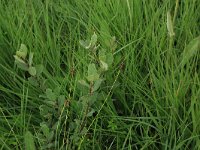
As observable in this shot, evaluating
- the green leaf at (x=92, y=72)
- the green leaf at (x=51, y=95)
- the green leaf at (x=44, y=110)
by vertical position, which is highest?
the green leaf at (x=92, y=72)

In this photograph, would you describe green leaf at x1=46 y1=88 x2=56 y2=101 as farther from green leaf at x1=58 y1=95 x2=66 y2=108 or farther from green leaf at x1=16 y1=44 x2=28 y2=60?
green leaf at x1=16 y1=44 x2=28 y2=60

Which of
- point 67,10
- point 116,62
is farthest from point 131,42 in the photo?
point 67,10

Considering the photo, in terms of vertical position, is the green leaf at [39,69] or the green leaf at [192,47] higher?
the green leaf at [192,47]

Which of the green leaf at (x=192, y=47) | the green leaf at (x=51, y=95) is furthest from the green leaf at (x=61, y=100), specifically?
the green leaf at (x=192, y=47)

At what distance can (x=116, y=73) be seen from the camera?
1145mm

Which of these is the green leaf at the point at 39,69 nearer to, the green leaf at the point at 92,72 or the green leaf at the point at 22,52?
the green leaf at the point at 22,52

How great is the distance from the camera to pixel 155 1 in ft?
4.31

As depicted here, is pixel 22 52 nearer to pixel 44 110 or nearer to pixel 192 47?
pixel 44 110

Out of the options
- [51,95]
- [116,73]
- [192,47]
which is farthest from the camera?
[116,73]

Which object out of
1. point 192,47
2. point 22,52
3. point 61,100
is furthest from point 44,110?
point 192,47

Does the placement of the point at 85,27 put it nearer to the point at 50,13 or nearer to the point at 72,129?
the point at 50,13

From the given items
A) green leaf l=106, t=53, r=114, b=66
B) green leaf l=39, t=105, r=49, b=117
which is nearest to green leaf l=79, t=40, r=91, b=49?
green leaf l=106, t=53, r=114, b=66

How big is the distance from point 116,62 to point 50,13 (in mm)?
398

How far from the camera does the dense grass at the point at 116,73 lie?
1.02 metres
